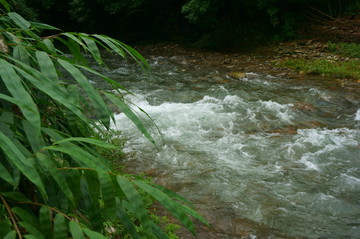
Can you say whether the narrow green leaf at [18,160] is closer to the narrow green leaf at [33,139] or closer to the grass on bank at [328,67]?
the narrow green leaf at [33,139]

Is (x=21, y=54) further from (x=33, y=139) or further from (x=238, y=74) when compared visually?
(x=238, y=74)

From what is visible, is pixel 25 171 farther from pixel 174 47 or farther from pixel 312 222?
pixel 174 47

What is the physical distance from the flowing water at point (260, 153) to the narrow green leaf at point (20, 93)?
2.51 metres

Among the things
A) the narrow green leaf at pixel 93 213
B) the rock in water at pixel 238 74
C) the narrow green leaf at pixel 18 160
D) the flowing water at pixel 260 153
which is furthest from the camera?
the rock in water at pixel 238 74

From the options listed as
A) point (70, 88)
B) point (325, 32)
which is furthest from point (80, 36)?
point (325, 32)

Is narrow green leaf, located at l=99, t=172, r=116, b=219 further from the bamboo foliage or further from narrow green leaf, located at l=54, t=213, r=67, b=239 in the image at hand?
narrow green leaf, located at l=54, t=213, r=67, b=239

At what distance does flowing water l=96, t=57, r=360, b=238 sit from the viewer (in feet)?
10.6

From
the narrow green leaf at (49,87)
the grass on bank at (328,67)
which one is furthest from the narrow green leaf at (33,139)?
the grass on bank at (328,67)

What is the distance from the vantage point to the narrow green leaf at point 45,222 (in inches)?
31.3

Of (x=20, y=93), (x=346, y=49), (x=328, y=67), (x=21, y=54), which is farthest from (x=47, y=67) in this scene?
(x=346, y=49)

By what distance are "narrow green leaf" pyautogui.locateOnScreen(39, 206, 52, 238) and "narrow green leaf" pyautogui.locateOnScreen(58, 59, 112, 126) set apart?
1.20 ft

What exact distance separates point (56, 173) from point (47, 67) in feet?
1.26

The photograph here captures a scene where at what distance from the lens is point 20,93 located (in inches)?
32.3

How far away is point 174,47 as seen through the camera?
12.7 metres
